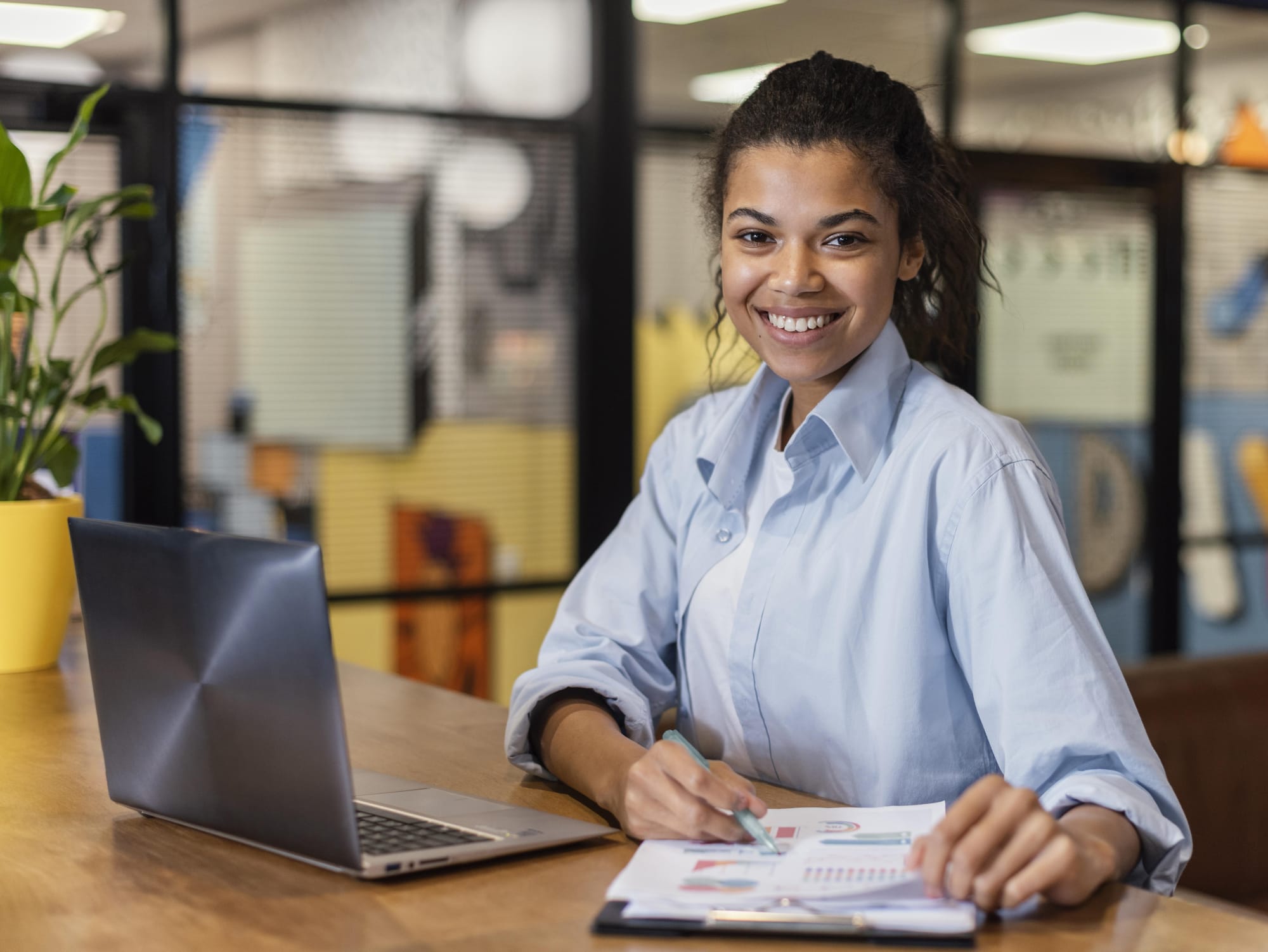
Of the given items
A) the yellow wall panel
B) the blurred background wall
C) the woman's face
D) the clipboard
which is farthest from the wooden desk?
the yellow wall panel

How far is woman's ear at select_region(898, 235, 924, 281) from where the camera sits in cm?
161

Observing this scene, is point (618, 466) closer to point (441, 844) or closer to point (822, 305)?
point (822, 305)

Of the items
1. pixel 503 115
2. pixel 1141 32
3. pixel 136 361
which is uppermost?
pixel 1141 32

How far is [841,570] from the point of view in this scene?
146cm

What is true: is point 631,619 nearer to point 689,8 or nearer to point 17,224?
point 17,224

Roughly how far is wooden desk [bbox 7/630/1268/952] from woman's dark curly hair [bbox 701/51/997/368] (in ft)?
2.14

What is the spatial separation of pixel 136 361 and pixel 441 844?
252 centimetres

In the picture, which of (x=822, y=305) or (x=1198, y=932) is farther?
(x=822, y=305)

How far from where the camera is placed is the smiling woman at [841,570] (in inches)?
48.2

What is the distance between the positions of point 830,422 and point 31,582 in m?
1.13

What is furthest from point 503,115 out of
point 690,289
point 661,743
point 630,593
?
point 661,743

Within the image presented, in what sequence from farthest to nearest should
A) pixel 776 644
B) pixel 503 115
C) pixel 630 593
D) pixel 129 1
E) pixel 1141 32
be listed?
pixel 1141 32 < pixel 503 115 < pixel 129 1 < pixel 630 593 < pixel 776 644

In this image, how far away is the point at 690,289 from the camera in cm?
394

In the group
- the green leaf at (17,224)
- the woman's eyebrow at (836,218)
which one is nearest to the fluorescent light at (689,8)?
the green leaf at (17,224)
